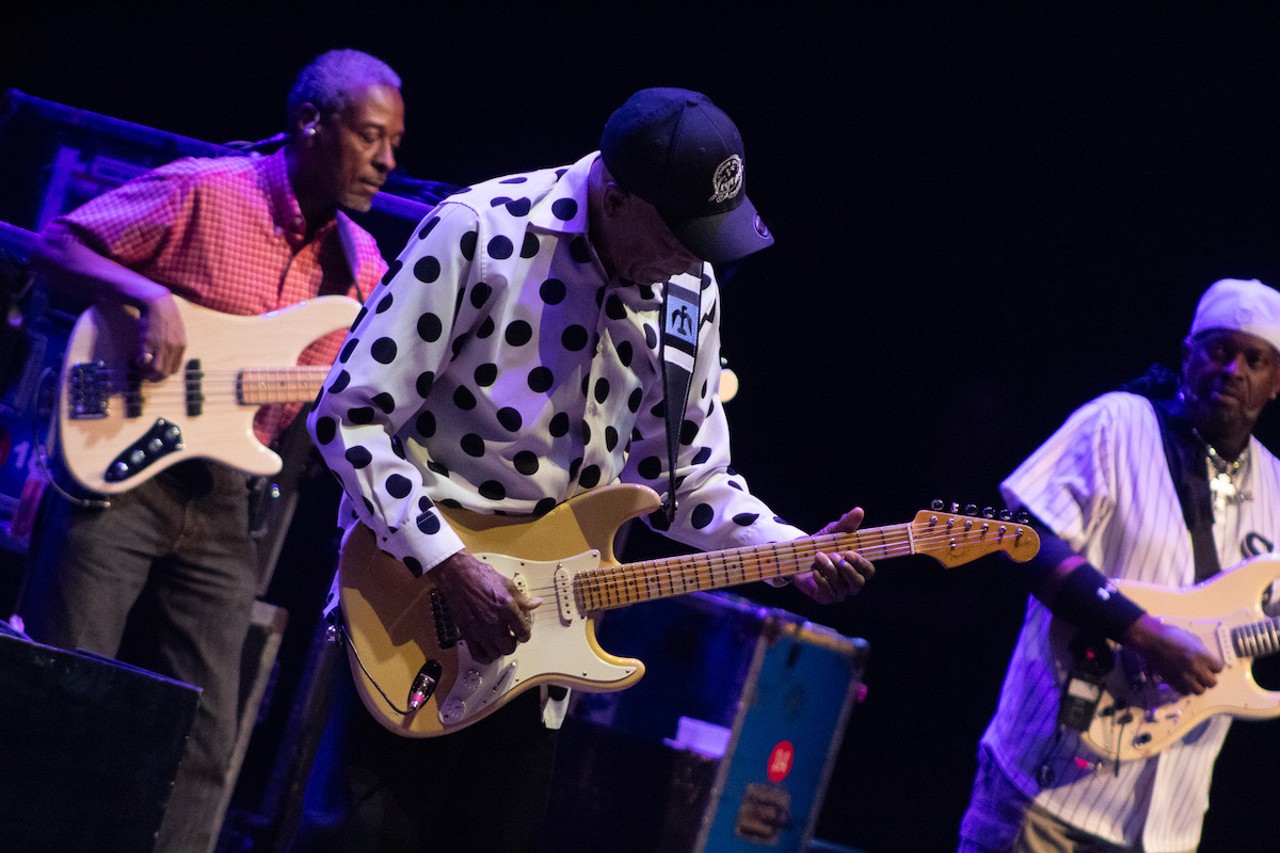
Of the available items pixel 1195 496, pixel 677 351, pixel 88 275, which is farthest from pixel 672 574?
pixel 1195 496

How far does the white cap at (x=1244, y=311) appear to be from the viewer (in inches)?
181

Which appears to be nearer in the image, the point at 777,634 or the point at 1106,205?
the point at 777,634

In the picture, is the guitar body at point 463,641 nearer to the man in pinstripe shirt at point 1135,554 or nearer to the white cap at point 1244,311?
the man in pinstripe shirt at point 1135,554

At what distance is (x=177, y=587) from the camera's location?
4.10 m

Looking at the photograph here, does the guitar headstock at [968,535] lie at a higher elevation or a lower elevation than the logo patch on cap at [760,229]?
lower

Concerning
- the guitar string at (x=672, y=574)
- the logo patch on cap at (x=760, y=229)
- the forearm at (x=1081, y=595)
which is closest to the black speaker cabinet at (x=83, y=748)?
the guitar string at (x=672, y=574)

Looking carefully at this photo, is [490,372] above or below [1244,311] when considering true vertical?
below

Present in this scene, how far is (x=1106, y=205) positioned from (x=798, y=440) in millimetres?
1879

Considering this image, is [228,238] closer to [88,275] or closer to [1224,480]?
[88,275]

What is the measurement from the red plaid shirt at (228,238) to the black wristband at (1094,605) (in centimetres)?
250

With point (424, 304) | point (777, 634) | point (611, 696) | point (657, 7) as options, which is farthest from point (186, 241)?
point (657, 7)

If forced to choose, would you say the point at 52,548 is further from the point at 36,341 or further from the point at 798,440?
the point at 798,440

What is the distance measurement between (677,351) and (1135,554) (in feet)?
7.54

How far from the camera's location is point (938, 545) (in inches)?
125
